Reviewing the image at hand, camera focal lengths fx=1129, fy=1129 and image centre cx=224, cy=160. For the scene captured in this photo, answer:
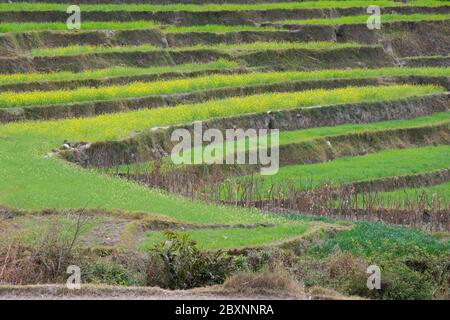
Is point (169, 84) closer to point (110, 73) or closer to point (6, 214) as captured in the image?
point (110, 73)

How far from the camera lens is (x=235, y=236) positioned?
14039mm

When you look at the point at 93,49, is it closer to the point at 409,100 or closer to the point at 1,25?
the point at 1,25

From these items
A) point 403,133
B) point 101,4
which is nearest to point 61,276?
point 403,133

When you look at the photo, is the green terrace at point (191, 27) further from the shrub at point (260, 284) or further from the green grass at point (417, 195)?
the shrub at point (260, 284)

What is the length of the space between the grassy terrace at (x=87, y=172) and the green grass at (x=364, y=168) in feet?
8.34

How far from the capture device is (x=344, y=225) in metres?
15.4

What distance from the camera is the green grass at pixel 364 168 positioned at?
19.6 metres

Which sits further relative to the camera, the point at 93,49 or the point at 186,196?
the point at 93,49

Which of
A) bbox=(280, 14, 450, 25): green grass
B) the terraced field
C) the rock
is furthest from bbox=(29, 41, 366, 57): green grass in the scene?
the rock

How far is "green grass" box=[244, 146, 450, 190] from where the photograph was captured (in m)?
19.6

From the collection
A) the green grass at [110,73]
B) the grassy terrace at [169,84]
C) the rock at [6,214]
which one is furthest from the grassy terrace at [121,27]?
the rock at [6,214]

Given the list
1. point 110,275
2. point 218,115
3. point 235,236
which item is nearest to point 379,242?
point 235,236
